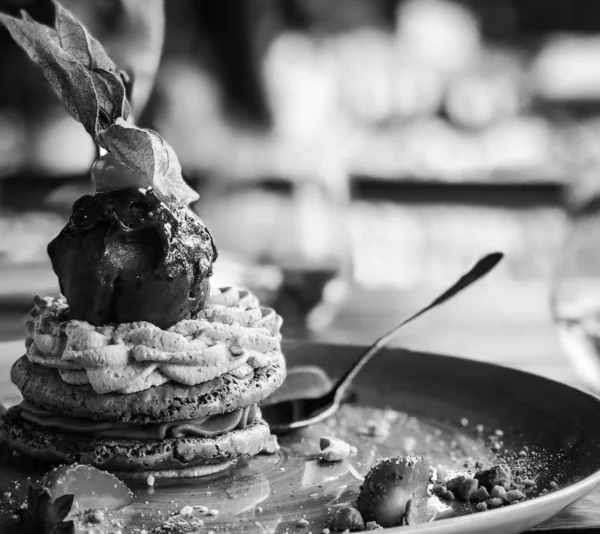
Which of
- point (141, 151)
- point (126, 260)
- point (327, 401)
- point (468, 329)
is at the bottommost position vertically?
point (468, 329)

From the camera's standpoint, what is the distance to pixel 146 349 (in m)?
1.23

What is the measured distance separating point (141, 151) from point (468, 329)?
157cm

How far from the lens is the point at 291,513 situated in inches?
44.3

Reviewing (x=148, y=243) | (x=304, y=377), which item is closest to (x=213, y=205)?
(x=304, y=377)

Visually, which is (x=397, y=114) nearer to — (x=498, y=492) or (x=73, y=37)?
(x=73, y=37)

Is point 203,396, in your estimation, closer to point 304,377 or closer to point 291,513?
point 291,513

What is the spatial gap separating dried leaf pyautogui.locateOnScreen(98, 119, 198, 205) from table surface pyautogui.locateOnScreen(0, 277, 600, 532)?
0.68m

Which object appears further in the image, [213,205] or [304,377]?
[213,205]

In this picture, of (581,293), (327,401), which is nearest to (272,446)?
(327,401)

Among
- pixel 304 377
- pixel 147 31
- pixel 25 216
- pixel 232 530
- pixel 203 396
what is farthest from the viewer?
pixel 25 216

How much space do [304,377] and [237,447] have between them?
19.2 inches

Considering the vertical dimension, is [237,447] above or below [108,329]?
below

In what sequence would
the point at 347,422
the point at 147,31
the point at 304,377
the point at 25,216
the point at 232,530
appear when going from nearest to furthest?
the point at 232,530 → the point at 347,422 → the point at 304,377 → the point at 147,31 → the point at 25,216

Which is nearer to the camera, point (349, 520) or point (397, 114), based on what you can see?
point (349, 520)
